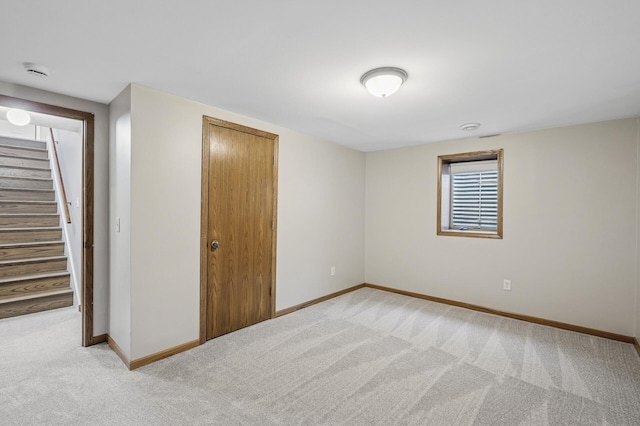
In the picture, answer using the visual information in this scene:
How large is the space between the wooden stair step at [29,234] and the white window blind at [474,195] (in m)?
5.66

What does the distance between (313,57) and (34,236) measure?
4607mm

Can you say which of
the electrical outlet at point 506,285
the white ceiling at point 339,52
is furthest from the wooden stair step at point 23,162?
the electrical outlet at point 506,285

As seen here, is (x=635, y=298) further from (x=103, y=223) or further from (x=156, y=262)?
(x=103, y=223)

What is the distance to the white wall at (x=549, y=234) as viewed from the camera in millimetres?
2930

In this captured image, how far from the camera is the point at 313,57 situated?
72.5 inches

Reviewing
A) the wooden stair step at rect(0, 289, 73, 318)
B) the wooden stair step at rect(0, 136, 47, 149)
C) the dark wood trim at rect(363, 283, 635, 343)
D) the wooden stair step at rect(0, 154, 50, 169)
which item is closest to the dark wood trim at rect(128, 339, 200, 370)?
the wooden stair step at rect(0, 289, 73, 318)

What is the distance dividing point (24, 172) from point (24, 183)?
0.23 metres

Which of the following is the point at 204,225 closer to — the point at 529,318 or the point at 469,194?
the point at 469,194

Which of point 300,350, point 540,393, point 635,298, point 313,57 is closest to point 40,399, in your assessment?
point 300,350

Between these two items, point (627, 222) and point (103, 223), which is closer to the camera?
point (103, 223)

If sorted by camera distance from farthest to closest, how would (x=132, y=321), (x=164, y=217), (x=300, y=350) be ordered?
1. (x=300, y=350)
2. (x=164, y=217)
3. (x=132, y=321)

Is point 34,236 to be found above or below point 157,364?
above

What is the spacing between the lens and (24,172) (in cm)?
448

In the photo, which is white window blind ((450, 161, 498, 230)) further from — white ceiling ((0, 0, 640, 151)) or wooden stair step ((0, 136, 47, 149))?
wooden stair step ((0, 136, 47, 149))
